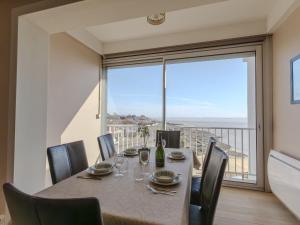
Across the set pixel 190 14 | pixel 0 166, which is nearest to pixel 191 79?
pixel 190 14

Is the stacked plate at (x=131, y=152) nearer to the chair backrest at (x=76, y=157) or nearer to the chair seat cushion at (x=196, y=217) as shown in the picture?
the chair backrest at (x=76, y=157)

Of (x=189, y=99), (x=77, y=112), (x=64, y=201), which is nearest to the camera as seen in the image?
(x=64, y=201)

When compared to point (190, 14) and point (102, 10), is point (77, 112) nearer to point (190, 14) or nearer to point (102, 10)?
point (102, 10)

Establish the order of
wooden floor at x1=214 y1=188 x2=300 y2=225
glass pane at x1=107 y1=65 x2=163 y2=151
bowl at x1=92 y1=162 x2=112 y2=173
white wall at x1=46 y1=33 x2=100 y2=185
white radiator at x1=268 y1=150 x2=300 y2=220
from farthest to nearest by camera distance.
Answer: glass pane at x1=107 y1=65 x2=163 y2=151, white wall at x1=46 y1=33 x2=100 y2=185, wooden floor at x1=214 y1=188 x2=300 y2=225, white radiator at x1=268 y1=150 x2=300 y2=220, bowl at x1=92 y1=162 x2=112 y2=173

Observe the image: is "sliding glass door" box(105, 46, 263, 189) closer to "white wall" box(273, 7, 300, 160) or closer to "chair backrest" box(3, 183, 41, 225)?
"white wall" box(273, 7, 300, 160)

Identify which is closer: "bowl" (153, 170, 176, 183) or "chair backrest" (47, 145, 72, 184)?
"bowl" (153, 170, 176, 183)

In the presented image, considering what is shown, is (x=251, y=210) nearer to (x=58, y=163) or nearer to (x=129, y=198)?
(x=129, y=198)

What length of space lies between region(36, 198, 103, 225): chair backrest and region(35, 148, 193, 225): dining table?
307 millimetres

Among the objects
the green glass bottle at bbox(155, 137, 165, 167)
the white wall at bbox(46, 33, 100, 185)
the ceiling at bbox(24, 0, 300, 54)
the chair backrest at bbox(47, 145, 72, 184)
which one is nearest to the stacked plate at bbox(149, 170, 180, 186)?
the green glass bottle at bbox(155, 137, 165, 167)

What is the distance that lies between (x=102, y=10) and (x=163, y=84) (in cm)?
198

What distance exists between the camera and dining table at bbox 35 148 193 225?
86 centimetres

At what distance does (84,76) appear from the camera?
331 cm

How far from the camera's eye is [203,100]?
3547 millimetres

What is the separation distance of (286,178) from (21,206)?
8.14 feet
